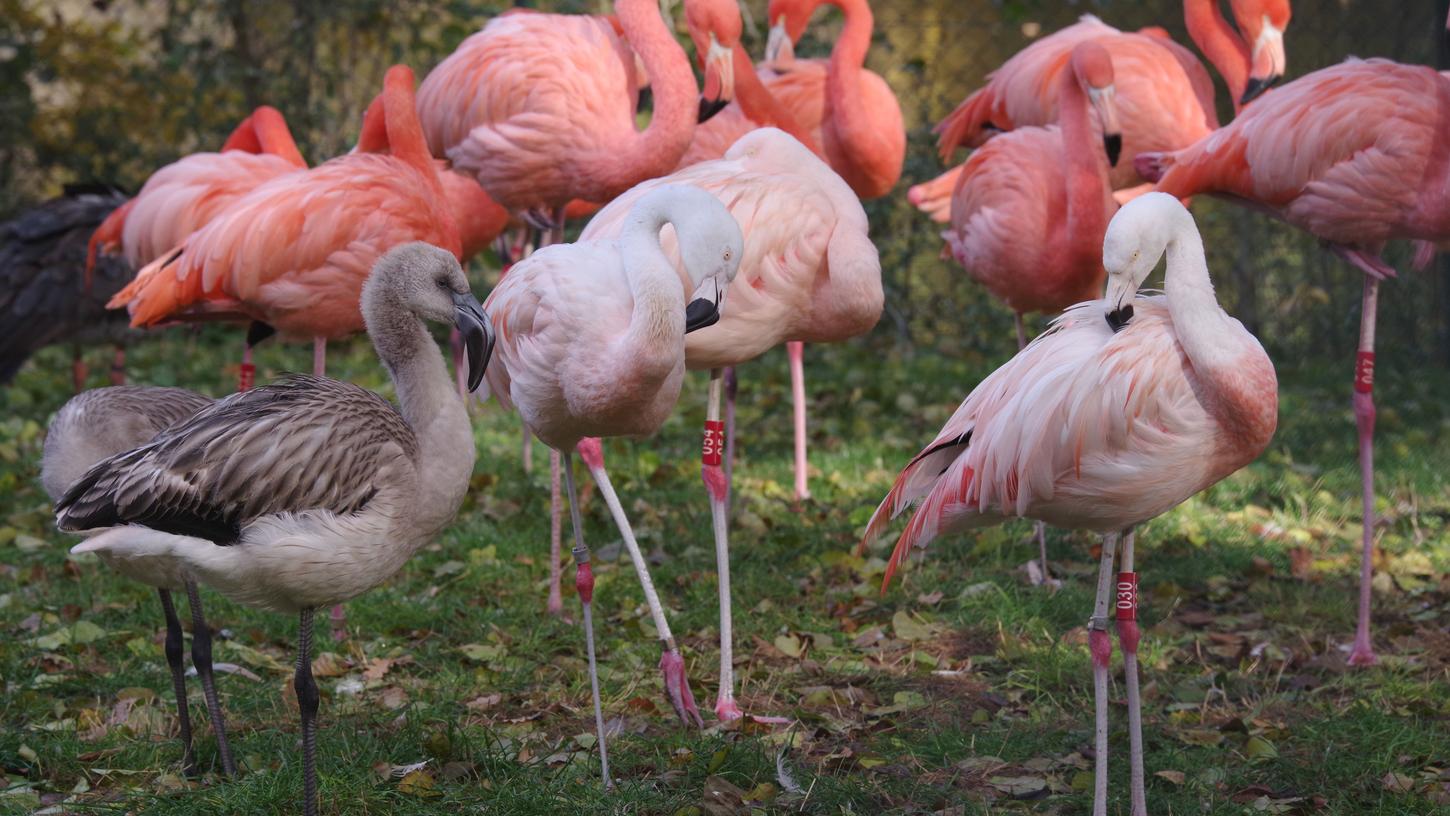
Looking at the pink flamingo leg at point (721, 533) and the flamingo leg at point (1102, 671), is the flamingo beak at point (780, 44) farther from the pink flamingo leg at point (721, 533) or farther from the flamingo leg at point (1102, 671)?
the flamingo leg at point (1102, 671)

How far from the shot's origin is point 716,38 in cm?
495

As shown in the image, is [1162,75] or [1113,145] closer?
[1113,145]

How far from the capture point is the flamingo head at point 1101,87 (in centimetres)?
462

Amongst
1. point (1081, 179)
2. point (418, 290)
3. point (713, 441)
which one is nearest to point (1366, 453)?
point (1081, 179)

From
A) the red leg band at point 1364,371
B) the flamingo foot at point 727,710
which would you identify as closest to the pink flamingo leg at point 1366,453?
the red leg band at point 1364,371

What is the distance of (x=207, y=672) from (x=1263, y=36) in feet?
13.8

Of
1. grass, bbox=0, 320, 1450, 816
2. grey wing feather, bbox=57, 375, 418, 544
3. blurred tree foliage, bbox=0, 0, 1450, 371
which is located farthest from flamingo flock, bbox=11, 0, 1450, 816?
blurred tree foliage, bbox=0, 0, 1450, 371

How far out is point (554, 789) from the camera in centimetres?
304

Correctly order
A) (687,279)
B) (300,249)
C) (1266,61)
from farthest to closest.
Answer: (1266,61) → (300,249) → (687,279)

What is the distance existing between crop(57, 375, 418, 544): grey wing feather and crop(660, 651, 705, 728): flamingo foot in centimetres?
94

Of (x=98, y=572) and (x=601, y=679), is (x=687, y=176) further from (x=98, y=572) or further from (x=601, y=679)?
(x=98, y=572)

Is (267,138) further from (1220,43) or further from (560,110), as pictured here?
(1220,43)

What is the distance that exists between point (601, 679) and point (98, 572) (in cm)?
195

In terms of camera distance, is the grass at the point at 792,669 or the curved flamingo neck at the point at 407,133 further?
the curved flamingo neck at the point at 407,133
